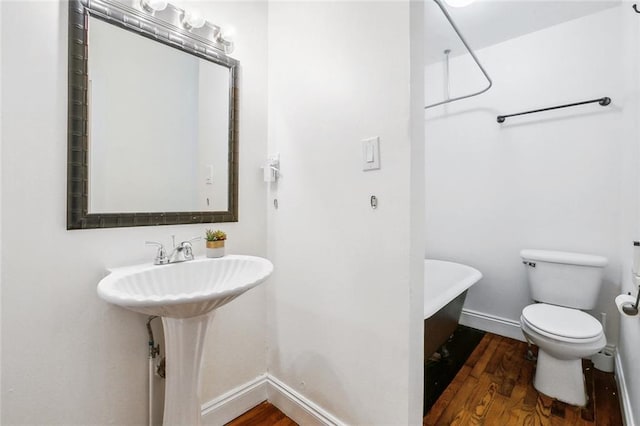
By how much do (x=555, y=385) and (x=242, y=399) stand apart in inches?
69.8

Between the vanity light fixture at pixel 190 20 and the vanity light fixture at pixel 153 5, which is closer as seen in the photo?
the vanity light fixture at pixel 153 5

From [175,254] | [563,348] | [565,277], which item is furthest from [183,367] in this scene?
[565,277]

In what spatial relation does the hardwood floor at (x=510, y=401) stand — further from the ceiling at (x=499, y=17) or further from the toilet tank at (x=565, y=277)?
the ceiling at (x=499, y=17)

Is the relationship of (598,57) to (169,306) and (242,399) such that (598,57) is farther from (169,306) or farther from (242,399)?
(242,399)

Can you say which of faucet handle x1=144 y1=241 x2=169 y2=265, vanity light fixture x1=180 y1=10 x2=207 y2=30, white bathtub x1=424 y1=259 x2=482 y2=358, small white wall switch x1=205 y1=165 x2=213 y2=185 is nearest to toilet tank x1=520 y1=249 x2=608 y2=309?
white bathtub x1=424 y1=259 x2=482 y2=358

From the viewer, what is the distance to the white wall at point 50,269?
882 millimetres

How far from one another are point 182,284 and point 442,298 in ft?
4.68

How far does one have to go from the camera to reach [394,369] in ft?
3.44

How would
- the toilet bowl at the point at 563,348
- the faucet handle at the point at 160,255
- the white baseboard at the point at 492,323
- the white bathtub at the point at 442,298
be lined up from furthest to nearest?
1. the white baseboard at the point at 492,323
2. the white bathtub at the point at 442,298
3. the toilet bowl at the point at 563,348
4. the faucet handle at the point at 160,255

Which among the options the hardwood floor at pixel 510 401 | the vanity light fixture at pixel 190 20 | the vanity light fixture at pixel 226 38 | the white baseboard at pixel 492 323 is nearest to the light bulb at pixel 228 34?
the vanity light fixture at pixel 226 38

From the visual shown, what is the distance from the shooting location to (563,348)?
4.86ft

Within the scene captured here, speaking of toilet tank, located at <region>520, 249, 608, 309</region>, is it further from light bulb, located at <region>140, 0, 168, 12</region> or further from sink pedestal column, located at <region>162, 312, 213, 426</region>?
light bulb, located at <region>140, 0, 168, 12</region>

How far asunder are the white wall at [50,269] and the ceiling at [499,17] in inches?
83.2

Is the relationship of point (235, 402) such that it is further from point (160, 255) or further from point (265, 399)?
point (160, 255)
